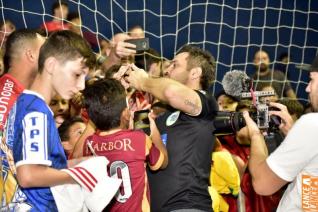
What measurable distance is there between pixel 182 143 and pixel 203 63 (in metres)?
0.50

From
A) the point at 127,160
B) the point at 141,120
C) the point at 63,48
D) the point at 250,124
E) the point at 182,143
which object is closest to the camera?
the point at 63,48

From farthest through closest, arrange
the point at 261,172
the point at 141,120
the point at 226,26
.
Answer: the point at 226,26 → the point at 141,120 → the point at 261,172

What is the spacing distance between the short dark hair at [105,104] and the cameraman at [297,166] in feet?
2.19

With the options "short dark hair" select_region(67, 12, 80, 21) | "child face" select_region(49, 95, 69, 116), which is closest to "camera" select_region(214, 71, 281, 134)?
"child face" select_region(49, 95, 69, 116)

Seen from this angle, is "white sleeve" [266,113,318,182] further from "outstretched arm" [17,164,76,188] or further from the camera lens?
"outstretched arm" [17,164,76,188]

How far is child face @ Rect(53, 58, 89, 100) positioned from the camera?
2.35m

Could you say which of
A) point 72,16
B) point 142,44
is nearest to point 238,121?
point 142,44

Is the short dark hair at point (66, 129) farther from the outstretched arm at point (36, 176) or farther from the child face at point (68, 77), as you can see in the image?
the outstretched arm at point (36, 176)

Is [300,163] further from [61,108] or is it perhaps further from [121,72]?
[61,108]

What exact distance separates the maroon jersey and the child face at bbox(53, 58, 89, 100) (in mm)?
370

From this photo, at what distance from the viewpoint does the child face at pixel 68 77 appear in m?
2.35

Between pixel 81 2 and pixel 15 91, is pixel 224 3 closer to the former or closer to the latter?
pixel 81 2

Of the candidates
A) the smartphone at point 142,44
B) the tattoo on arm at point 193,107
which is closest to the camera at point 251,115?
the tattoo on arm at point 193,107

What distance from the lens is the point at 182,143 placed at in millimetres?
3006
